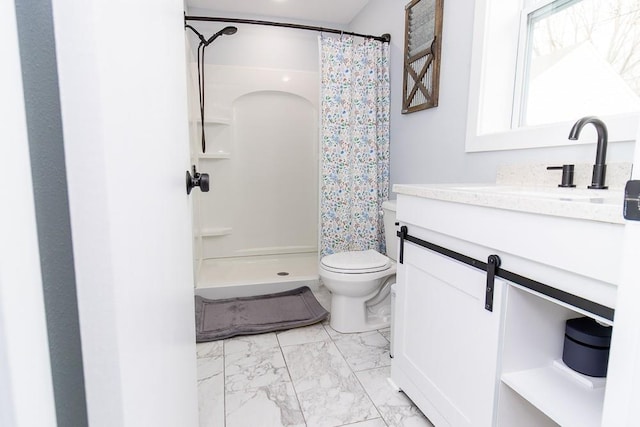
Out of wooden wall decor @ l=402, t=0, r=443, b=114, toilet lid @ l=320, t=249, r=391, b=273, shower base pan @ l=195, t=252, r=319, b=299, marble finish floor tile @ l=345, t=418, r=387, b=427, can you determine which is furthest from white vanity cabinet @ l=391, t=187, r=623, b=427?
shower base pan @ l=195, t=252, r=319, b=299

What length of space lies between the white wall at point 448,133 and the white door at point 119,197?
54.7 inches

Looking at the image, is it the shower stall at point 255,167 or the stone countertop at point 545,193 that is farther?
the shower stall at point 255,167

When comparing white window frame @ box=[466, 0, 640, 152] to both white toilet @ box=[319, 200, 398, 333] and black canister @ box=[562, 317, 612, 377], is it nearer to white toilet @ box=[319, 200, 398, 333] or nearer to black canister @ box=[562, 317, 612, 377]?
white toilet @ box=[319, 200, 398, 333]

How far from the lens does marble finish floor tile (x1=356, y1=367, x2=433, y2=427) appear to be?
4.66 ft

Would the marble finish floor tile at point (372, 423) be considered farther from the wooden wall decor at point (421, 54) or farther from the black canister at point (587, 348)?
the wooden wall decor at point (421, 54)

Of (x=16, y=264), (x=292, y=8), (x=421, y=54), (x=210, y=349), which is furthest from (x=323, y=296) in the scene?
(x=16, y=264)

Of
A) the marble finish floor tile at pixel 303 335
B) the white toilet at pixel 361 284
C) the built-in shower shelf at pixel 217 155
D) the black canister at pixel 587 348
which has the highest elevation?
the built-in shower shelf at pixel 217 155

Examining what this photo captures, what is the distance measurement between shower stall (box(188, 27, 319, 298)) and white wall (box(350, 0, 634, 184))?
1168 mm

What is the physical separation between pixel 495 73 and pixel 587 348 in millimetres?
1257

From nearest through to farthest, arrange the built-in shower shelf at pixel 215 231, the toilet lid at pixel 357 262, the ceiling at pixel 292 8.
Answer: the toilet lid at pixel 357 262 → the ceiling at pixel 292 8 → the built-in shower shelf at pixel 215 231

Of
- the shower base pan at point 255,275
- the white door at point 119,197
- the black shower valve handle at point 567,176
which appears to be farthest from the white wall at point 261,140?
the white door at point 119,197

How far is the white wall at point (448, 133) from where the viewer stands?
144cm

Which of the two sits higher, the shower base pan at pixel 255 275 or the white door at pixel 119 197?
the white door at pixel 119 197

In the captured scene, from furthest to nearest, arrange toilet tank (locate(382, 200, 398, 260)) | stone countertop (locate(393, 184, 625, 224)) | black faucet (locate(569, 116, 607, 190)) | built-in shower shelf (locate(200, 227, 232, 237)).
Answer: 1. built-in shower shelf (locate(200, 227, 232, 237))
2. toilet tank (locate(382, 200, 398, 260))
3. black faucet (locate(569, 116, 607, 190))
4. stone countertop (locate(393, 184, 625, 224))
